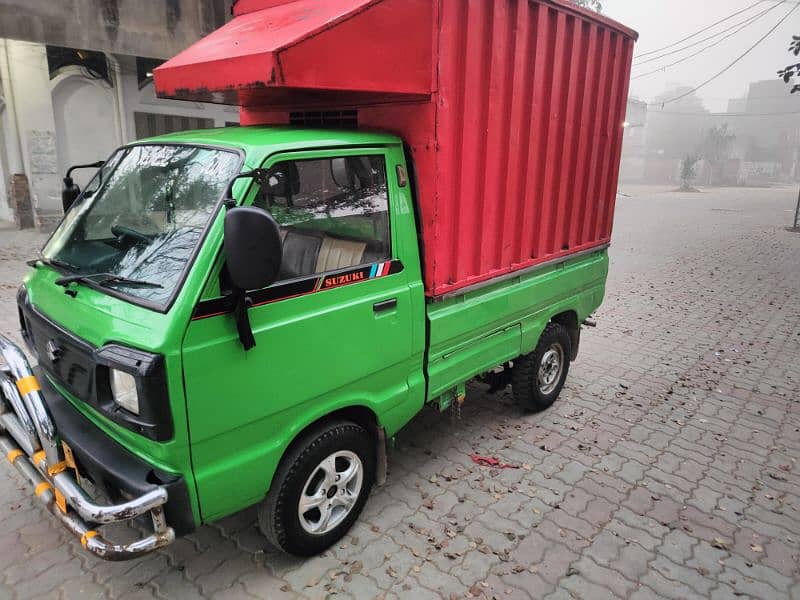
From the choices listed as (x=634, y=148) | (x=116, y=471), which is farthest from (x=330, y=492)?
(x=634, y=148)

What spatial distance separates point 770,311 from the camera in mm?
7773

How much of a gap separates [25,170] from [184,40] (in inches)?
164

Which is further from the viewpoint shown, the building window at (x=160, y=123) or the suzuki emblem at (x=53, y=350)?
the building window at (x=160, y=123)

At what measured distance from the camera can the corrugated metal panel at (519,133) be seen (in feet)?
10.2

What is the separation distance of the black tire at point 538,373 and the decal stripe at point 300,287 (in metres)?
1.86

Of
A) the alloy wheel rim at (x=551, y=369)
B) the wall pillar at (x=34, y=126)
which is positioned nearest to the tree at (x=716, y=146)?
the wall pillar at (x=34, y=126)

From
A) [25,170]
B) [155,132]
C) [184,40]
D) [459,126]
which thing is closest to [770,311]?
[459,126]

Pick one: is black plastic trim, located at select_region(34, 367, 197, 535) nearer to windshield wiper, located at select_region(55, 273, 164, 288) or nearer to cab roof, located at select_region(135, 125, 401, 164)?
windshield wiper, located at select_region(55, 273, 164, 288)

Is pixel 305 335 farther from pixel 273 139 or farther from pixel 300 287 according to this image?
pixel 273 139

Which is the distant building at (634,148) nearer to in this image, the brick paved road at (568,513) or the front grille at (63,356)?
the brick paved road at (568,513)

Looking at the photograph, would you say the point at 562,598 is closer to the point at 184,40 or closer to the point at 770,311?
the point at 770,311

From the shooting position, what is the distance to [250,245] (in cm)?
206

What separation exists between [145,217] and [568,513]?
301cm

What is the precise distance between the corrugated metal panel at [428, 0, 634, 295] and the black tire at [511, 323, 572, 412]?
2.36 feet
